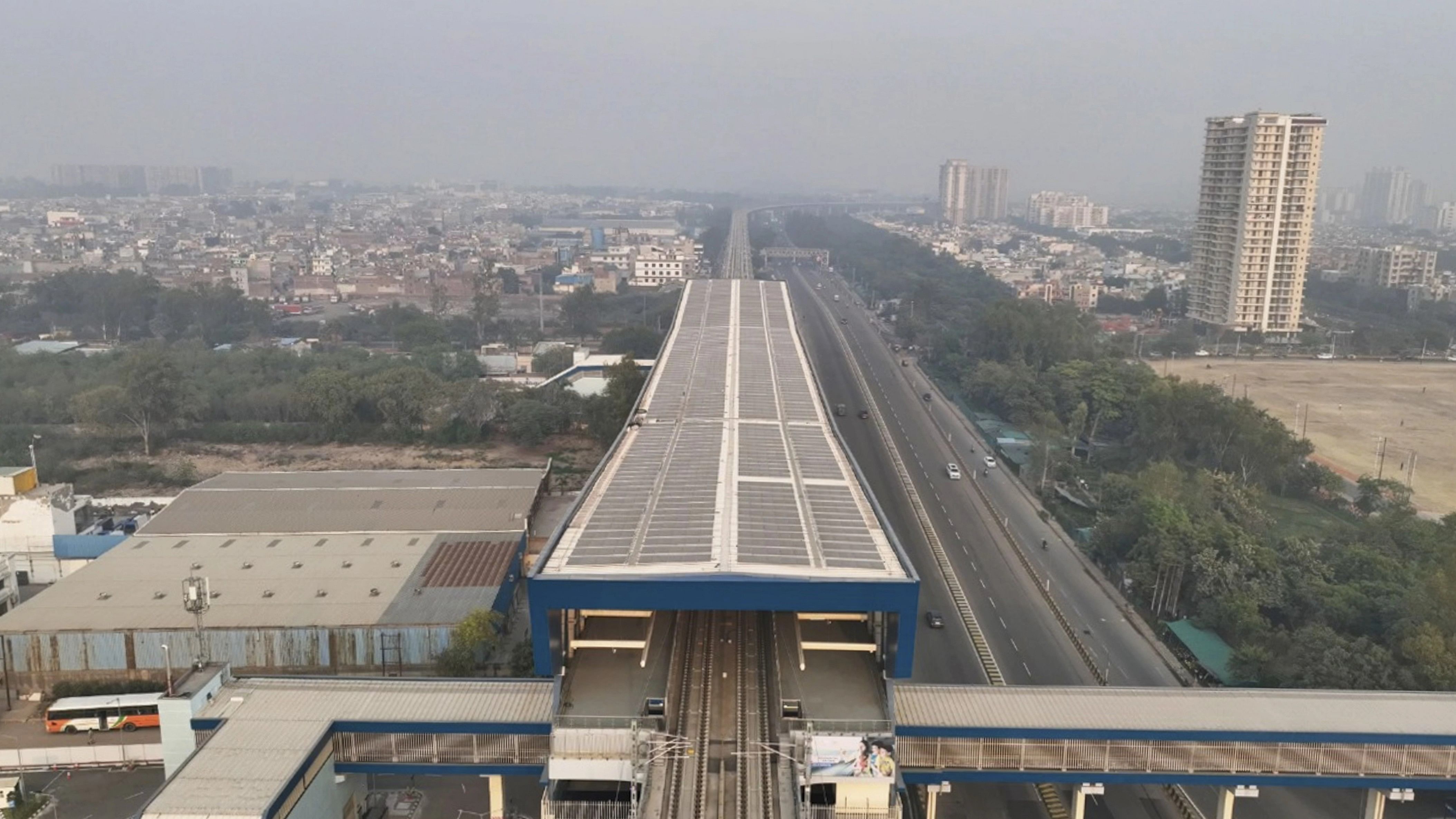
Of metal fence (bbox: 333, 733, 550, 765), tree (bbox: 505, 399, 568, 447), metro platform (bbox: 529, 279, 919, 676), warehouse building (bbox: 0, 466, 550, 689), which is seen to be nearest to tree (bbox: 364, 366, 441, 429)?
tree (bbox: 505, 399, 568, 447)

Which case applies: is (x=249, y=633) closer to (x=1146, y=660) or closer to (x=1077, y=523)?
(x=1146, y=660)

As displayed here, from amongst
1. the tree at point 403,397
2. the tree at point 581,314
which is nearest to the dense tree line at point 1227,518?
the tree at point 403,397

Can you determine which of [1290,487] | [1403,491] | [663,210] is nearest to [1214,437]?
[1290,487]

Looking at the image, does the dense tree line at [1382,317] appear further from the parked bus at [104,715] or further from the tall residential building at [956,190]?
the tall residential building at [956,190]

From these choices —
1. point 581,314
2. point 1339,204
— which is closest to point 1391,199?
point 1339,204

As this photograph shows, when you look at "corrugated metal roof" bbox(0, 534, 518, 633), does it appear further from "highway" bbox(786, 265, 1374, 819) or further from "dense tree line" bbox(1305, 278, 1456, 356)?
"dense tree line" bbox(1305, 278, 1456, 356)
